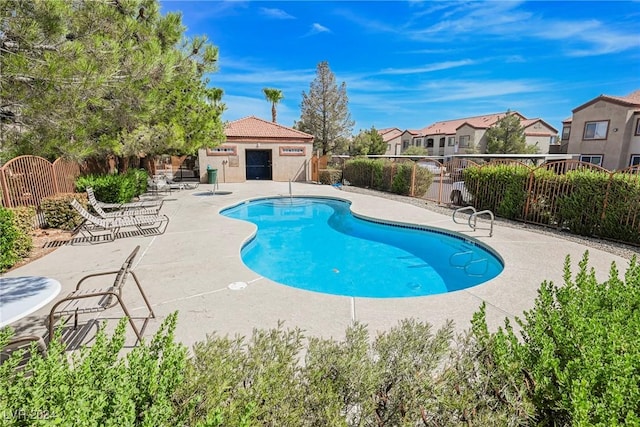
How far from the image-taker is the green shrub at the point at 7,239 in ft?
18.9

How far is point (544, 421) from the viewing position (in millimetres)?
1890

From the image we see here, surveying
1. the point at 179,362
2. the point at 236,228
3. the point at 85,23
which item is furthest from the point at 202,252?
the point at 179,362

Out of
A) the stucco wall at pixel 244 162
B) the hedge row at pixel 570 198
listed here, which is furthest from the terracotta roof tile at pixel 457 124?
the hedge row at pixel 570 198

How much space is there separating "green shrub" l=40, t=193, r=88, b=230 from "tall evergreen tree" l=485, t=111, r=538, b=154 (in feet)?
134

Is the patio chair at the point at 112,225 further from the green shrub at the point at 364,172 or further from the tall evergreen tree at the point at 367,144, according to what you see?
the tall evergreen tree at the point at 367,144

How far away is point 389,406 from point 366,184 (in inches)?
743

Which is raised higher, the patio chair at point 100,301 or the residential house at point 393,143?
the residential house at point 393,143

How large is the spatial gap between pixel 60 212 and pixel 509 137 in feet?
138

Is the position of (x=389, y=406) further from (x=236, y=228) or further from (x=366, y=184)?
(x=366, y=184)

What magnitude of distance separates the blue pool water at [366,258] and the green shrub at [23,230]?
4.59 m

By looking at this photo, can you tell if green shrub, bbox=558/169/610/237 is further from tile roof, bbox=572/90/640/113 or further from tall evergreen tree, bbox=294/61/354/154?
tall evergreen tree, bbox=294/61/354/154

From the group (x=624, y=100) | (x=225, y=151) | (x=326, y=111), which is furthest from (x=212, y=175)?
(x=624, y=100)

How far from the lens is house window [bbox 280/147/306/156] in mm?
23672

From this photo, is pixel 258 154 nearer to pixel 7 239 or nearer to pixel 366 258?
pixel 366 258
